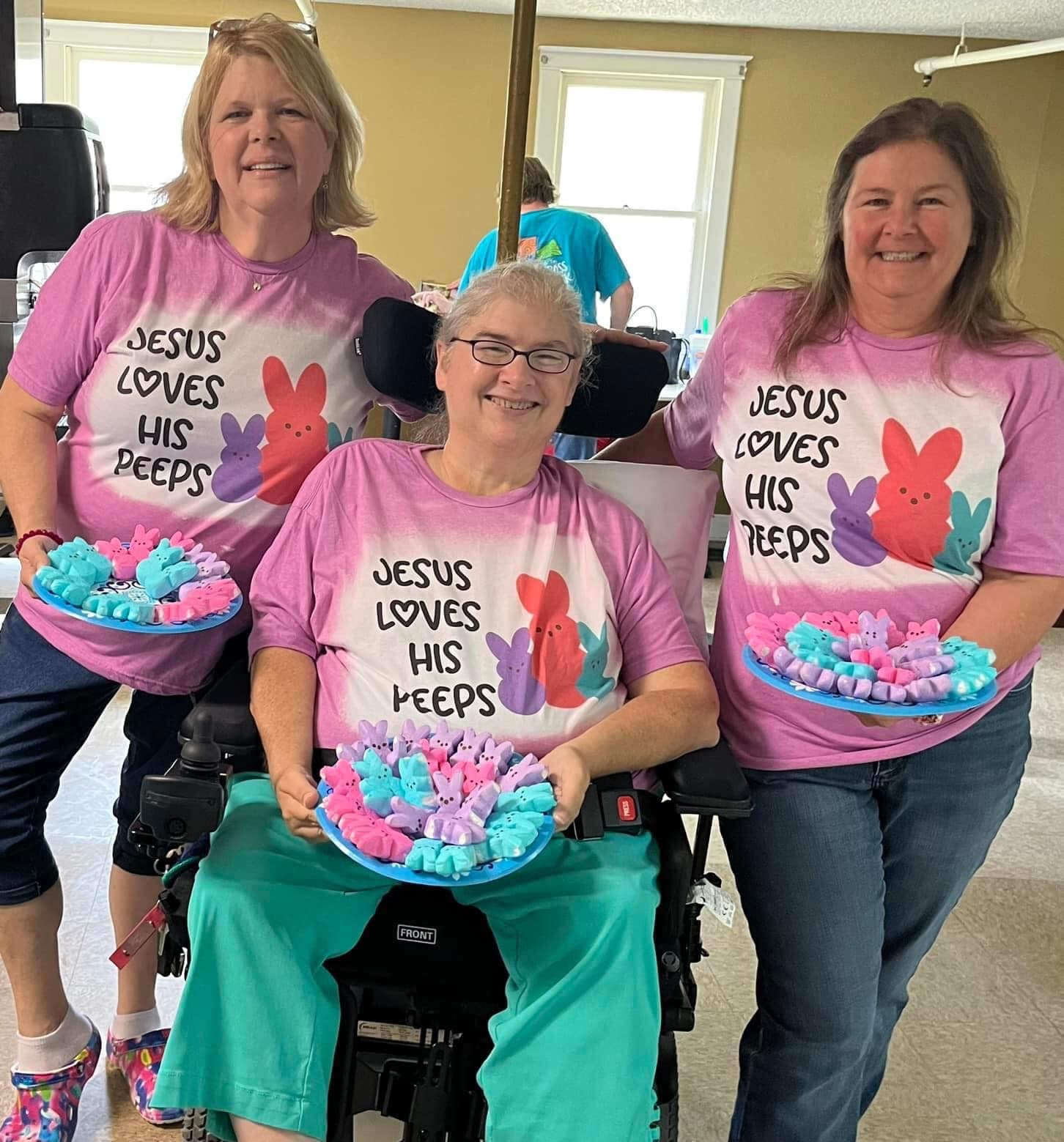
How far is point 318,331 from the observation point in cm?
151

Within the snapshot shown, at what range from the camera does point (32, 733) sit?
145 centimetres

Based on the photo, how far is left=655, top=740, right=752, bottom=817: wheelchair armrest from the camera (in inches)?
50.0

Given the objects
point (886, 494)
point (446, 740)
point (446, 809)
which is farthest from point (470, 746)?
point (886, 494)

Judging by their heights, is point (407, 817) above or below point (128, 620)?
below

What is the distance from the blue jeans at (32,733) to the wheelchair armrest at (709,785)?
76 cm

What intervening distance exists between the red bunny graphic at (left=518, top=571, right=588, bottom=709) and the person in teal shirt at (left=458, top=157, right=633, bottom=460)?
94.4 inches

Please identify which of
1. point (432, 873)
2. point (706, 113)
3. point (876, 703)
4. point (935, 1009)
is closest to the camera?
point (432, 873)

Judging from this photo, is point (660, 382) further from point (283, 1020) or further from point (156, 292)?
point (283, 1020)

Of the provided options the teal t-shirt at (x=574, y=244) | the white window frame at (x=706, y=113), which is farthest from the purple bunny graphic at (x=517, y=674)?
the white window frame at (x=706, y=113)

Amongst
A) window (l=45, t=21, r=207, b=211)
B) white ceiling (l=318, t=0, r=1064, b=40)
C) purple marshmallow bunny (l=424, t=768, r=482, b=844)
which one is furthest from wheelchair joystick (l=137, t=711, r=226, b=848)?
window (l=45, t=21, r=207, b=211)

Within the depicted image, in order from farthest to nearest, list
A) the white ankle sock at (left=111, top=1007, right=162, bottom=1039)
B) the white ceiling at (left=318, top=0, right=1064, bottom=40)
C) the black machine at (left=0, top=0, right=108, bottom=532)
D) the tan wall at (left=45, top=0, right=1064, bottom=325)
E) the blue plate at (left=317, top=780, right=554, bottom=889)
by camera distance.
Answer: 1. the tan wall at (left=45, top=0, right=1064, bottom=325)
2. the white ceiling at (left=318, top=0, right=1064, bottom=40)
3. the black machine at (left=0, top=0, right=108, bottom=532)
4. the white ankle sock at (left=111, top=1007, right=162, bottom=1039)
5. the blue plate at (left=317, top=780, right=554, bottom=889)

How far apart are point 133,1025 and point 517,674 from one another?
0.88 metres

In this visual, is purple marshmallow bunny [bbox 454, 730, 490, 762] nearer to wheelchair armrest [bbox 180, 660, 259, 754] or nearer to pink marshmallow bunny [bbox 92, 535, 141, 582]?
wheelchair armrest [bbox 180, 660, 259, 754]

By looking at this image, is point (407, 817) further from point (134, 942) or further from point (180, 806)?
point (134, 942)
